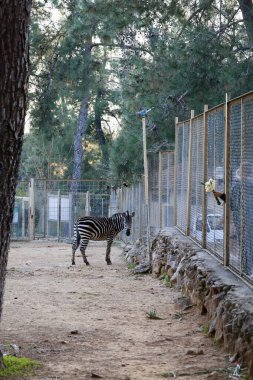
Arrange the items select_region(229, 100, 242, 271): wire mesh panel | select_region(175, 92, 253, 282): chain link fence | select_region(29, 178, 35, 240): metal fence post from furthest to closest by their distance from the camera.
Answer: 1. select_region(29, 178, 35, 240): metal fence post
2. select_region(229, 100, 242, 271): wire mesh panel
3. select_region(175, 92, 253, 282): chain link fence

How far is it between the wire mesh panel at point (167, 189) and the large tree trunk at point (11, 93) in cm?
980

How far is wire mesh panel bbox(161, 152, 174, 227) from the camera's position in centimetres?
1525

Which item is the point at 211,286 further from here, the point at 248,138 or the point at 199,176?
the point at 199,176

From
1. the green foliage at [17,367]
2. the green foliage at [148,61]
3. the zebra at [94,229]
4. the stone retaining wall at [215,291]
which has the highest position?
the green foliage at [148,61]

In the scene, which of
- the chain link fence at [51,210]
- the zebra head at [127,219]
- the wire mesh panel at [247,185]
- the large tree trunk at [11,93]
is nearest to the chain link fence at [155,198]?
the zebra head at [127,219]

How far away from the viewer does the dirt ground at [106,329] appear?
20.4 feet

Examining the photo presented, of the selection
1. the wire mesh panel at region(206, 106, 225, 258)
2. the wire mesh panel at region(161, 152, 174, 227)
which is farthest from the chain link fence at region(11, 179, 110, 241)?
the wire mesh panel at region(206, 106, 225, 258)

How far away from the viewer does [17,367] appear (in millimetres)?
6137

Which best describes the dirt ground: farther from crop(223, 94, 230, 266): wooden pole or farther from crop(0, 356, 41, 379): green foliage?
crop(223, 94, 230, 266): wooden pole

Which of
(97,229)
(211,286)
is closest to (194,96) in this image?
(97,229)

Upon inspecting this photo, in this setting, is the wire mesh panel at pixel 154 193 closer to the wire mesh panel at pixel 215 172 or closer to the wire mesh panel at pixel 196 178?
the wire mesh panel at pixel 196 178

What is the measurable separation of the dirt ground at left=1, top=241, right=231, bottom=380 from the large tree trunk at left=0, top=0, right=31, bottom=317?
Result: 158 centimetres

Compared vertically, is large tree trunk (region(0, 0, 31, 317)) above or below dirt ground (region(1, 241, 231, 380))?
above

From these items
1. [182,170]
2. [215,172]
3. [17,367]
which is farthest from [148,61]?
[17,367]
